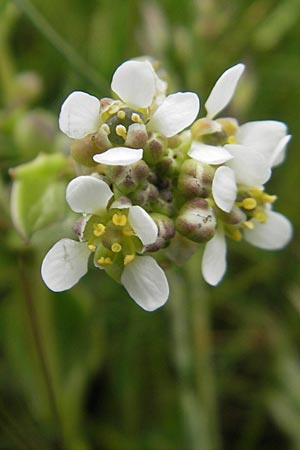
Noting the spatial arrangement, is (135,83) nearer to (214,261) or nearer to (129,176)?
(129,176)

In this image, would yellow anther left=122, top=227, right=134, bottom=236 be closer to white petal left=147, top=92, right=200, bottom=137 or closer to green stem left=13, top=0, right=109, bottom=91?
white petal left=147, top=92, right=200, bottom=137

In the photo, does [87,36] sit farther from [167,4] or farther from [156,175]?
[156,175]

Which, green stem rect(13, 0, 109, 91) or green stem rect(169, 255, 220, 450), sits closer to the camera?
green stem rect(13, 0, 109, 91)

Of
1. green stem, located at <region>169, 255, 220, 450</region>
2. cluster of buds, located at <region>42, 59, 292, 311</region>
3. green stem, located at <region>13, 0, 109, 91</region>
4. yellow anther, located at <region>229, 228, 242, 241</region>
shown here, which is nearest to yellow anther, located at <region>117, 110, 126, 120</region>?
cluster of buds, located at <region>42, 59, 292, 311</region>

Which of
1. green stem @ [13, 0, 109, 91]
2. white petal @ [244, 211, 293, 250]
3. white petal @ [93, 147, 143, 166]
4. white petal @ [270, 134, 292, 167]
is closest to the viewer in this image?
white petal @ [93, 147, 143, 166]

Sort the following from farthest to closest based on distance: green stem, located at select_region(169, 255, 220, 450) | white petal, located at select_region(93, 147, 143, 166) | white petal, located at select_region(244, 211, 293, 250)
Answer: green stem, located at select_region(169, 255, 220, 450), white petal, located at select_region(244, 211, 293, 250), white petal, located at select_region(93, 147, 143, 166)

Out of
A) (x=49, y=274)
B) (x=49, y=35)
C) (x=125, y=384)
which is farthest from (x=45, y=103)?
(x=49, y=274)

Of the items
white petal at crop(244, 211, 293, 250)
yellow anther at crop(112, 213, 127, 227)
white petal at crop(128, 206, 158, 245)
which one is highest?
white petal at crop(128, 206, 158, 245)
